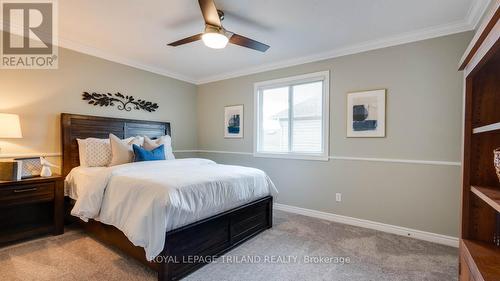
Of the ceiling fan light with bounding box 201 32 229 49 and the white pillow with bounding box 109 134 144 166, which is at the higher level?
the ceiling fan light with bounding box 201 32 229 49

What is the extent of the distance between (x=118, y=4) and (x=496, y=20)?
281 centimetres

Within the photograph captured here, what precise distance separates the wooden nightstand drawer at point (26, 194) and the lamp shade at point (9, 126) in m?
0.56

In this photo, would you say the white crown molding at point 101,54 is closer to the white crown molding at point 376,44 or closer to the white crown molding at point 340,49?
the white crown molding at point 340,49

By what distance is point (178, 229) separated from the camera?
6.62 ft

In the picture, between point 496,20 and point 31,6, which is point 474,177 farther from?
point 31,6

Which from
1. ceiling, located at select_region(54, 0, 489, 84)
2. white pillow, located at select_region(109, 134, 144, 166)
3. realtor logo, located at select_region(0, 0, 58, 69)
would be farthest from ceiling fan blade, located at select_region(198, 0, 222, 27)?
white pillow, located at select_region(109, 134, 144, 166)

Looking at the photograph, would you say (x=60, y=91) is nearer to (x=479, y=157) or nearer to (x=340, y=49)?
(x=340, y=49)

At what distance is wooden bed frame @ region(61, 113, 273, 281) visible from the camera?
6.63 feet

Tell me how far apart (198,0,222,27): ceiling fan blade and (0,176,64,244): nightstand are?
2570 millimetres

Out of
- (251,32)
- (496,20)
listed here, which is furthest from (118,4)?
(496,20)

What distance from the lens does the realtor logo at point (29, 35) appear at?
2506 mm

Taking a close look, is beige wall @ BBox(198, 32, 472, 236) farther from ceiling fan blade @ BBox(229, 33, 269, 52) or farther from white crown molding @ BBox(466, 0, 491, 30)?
ceiling fan blade @ BBox(229, 33, 269, 52)

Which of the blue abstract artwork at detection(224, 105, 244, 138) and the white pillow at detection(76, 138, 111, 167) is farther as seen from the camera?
the blue abstract artwork at detection(224, 105, 244, 138)

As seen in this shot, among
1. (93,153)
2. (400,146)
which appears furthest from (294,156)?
(93,153)
